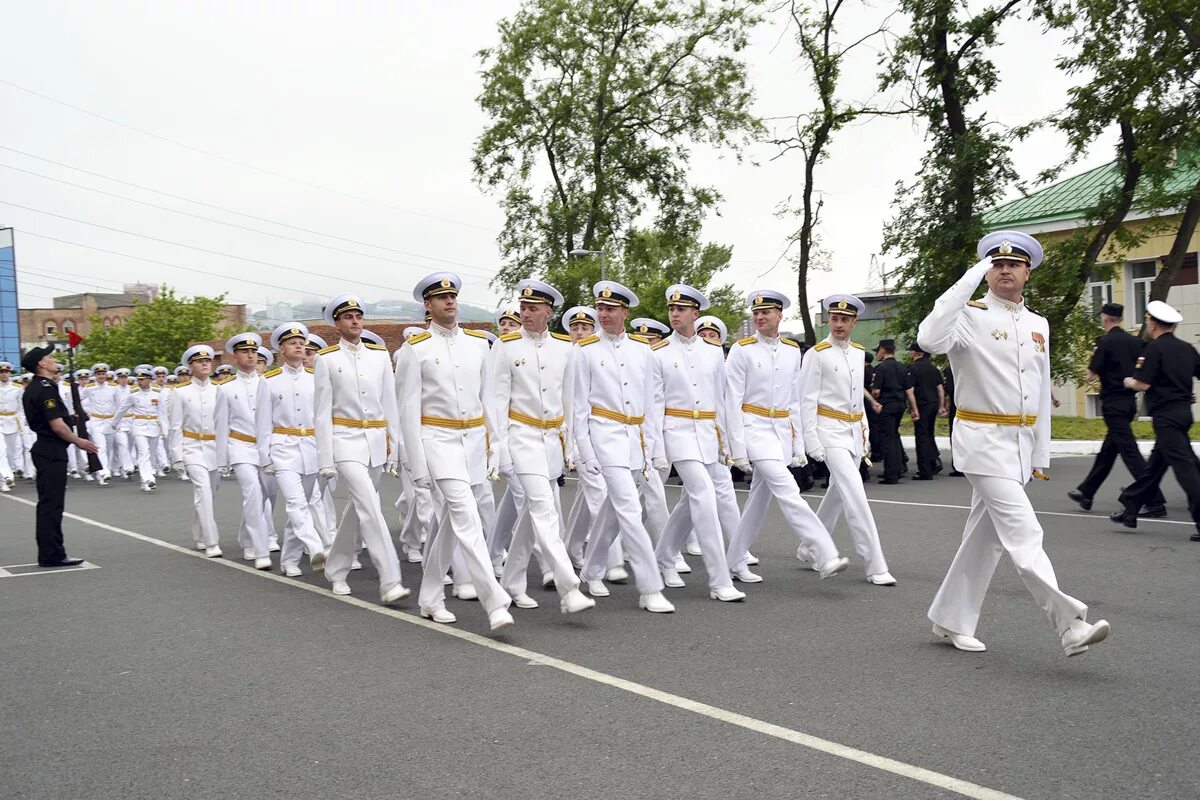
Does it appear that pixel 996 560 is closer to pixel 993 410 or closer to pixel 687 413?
pixel 993 410

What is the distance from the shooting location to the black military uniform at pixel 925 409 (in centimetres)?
1767

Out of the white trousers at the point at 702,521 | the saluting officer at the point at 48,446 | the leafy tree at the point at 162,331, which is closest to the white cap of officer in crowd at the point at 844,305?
the white trousers at the point at 702,521

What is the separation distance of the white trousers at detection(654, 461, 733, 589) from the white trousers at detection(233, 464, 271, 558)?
151 inches

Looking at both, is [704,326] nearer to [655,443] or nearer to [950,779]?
[655,443]

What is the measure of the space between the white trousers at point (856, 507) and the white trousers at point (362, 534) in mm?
3336

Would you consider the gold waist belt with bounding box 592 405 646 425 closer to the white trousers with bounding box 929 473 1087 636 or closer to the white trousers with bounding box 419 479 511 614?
the white trousers with bounding box 419 479 511 614

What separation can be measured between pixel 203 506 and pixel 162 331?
56.4 meters

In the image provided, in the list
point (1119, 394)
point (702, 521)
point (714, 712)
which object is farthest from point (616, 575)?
point (1119, 394)

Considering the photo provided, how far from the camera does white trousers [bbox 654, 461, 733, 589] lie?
8141mm

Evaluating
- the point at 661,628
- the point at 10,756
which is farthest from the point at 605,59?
the point at 10,756

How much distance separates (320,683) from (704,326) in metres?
5.30

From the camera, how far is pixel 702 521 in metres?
8.13

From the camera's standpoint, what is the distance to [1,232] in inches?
2906

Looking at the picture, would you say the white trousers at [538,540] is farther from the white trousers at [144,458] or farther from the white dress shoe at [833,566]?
the white trousers at [144,458]
